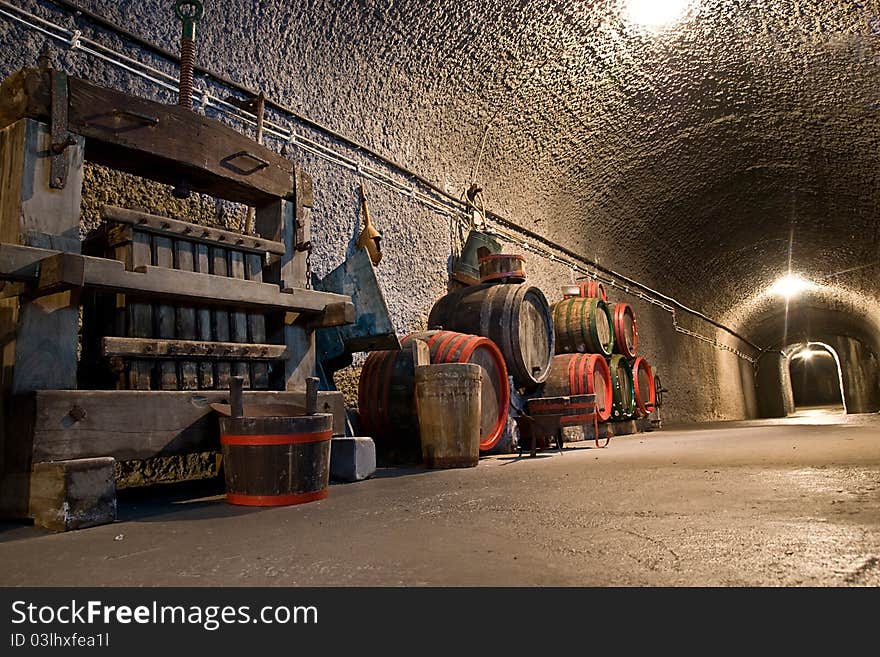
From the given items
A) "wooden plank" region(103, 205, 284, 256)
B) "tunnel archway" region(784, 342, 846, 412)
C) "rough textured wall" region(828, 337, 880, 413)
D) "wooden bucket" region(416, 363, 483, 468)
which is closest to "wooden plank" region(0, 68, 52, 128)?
"wooden plank" region(103, 205, 284, 256)

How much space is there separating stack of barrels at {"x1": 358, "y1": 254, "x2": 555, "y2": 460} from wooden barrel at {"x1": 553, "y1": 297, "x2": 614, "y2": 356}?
1.15 meters

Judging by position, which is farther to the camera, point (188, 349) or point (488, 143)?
point (488, 143)

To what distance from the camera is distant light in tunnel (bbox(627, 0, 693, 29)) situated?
5.18 meters

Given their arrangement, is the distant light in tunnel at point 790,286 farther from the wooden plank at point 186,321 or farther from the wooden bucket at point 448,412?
the wooden plank at point 186,321

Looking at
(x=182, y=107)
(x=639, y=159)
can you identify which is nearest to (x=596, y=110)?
(x=639, y=159)

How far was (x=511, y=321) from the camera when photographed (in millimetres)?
4691

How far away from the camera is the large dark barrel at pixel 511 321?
4.69 meters

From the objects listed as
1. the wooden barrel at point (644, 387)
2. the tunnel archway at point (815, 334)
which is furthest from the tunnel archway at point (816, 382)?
the wooden barrel at point (644, 387)

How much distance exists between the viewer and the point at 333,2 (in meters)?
4.16

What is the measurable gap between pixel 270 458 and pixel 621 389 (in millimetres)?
5429

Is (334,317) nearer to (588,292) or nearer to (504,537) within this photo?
(504,537)

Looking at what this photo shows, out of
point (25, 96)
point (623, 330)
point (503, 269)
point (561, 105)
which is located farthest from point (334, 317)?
point (623, 330)

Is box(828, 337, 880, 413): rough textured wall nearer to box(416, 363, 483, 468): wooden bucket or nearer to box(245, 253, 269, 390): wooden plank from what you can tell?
box(416, 363, 483, 468): wooden bucket
